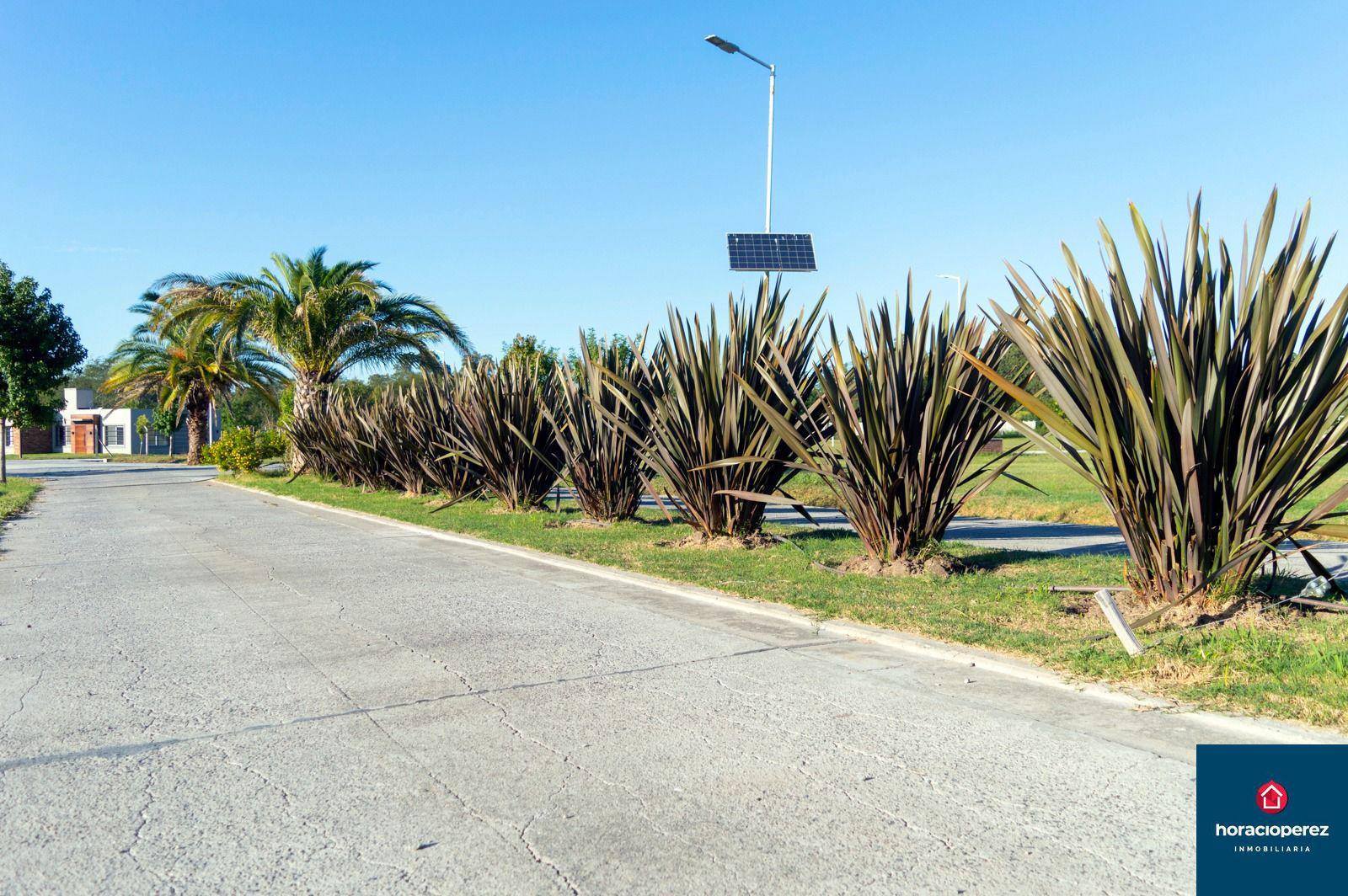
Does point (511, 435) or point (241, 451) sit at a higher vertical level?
point (511, 435)

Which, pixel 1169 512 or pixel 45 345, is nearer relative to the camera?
pixel 1169 512

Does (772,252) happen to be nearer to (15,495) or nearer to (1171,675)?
(1171,675)

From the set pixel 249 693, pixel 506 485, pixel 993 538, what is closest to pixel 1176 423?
pixel 249 693

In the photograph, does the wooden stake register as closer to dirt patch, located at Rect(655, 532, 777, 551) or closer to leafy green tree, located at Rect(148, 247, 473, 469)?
dirt patch, located at Rect(655, 532, 777, 551)

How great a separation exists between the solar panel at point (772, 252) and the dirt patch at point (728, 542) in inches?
299

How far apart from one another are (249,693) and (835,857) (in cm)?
375

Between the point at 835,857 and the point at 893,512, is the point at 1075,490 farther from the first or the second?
the point at 835,857

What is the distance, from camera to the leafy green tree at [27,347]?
32.9 metres

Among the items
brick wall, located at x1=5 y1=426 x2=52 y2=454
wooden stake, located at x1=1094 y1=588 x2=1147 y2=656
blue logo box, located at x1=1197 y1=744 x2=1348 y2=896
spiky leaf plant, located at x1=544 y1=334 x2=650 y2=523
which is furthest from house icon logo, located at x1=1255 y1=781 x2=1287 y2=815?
brick wall, located at x1=5 y1=426 x2=52 y2=454

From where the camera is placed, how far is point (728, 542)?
1260cm

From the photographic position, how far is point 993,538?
14055 millimetres

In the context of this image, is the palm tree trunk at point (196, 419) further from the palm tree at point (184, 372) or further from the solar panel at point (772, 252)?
the solar panel at point (772, 252)

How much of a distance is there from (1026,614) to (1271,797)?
435cm

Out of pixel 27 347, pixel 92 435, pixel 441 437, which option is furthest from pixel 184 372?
pixel 92 435
